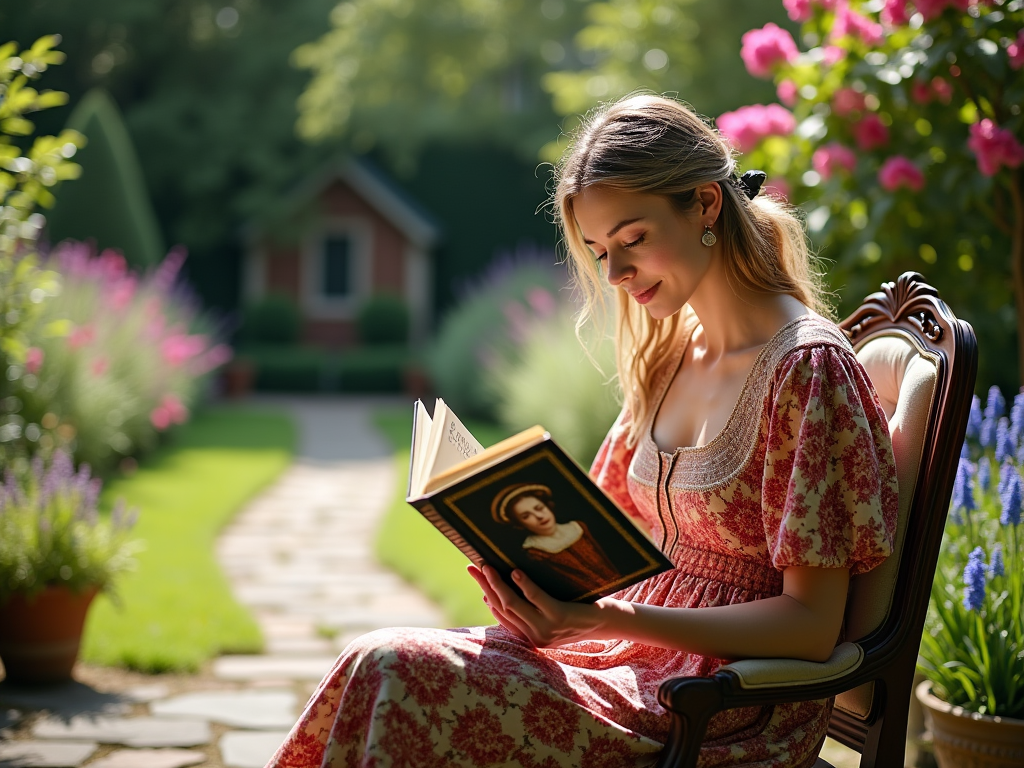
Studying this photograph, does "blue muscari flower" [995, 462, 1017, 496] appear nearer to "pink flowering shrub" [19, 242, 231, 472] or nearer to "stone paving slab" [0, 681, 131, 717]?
"stone paving slab" [0, 681, 131, 717]

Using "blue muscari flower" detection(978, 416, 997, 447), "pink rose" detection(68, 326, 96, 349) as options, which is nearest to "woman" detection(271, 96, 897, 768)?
"blue muscari flower" detection(978, 416, 997, 447)

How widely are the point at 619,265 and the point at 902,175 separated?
7.32ft

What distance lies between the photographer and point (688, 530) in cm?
204

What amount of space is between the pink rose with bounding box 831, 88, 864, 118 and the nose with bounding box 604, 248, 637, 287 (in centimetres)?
250

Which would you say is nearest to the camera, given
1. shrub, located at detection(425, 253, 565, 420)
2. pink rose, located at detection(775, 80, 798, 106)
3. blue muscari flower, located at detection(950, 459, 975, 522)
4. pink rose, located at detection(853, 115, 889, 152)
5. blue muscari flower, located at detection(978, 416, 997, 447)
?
blue muscari flower, located at detection(950, 459, 975, 522)

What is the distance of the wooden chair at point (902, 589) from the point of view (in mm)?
1737

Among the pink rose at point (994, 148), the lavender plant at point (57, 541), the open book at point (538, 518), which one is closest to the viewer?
the open book at point (538, 518)

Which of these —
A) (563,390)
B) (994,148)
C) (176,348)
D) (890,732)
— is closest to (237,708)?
(890,732)

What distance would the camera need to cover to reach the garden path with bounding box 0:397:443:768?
3.23 m

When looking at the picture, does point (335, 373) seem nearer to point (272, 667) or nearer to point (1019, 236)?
point (272, 667)

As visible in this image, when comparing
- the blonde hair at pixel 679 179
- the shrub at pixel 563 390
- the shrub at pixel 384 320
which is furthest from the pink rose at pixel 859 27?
the shrub at pixel 384 320

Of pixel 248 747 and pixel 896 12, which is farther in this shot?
pixel 896 12

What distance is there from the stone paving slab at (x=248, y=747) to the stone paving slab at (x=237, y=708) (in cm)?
7

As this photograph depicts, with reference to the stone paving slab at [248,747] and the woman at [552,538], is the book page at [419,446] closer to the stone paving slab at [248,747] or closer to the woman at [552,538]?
the woman at [552,538]
